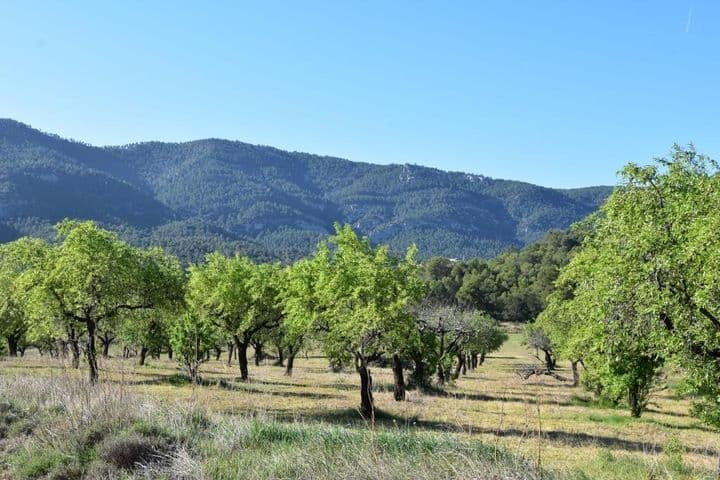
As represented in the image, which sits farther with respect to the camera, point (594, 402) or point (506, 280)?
point (506, 280)

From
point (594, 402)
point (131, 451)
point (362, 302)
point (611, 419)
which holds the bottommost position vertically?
point (594, 402)

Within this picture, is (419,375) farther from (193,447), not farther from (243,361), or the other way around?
(193,447)

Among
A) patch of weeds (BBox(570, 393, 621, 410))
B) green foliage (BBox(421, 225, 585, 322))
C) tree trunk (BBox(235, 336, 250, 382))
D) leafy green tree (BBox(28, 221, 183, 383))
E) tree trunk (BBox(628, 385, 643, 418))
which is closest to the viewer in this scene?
leafy green tree (BBox(28, 221, 183, 383))

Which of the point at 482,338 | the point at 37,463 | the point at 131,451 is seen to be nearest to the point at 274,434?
the point at 131,451

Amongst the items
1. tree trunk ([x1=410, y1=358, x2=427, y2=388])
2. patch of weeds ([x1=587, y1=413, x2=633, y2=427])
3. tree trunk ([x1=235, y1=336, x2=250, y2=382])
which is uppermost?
tree trunk ([x1=235, y1=336, x2=250, y2=382])

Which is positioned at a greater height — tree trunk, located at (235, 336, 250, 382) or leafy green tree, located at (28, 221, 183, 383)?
leafy green tree, located at (28, 221, 183, 383)

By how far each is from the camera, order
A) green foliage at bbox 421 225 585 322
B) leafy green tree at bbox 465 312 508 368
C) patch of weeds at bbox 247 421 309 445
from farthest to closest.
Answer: green foliage at bbox 421 225 585 322, leafy green tree at bbox 465 312 508 368, patch of weeds at bbox 247 421 309 445

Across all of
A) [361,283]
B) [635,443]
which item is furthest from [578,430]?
[361,283]

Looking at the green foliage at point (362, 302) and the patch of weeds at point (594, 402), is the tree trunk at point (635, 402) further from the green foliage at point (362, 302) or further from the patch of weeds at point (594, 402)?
the green foliage at point (362, 302)

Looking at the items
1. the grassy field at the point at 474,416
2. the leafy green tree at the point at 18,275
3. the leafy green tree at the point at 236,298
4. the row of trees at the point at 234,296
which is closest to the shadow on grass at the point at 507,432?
the grassy field at the point at 474,416

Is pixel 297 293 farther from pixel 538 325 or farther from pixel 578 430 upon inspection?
pixel 538 325

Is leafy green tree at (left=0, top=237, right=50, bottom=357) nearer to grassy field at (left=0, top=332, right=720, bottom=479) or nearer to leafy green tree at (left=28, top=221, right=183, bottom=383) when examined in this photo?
leafy green tree at (left=28, top=221, right=183, bottom=383)

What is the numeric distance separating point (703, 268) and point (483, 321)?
183ft

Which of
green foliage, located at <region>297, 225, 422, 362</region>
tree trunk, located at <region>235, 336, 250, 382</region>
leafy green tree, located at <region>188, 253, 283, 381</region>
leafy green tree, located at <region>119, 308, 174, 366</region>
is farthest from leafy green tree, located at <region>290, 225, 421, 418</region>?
leafy green tree, located at <region>119, 308, 174, 366</region>
